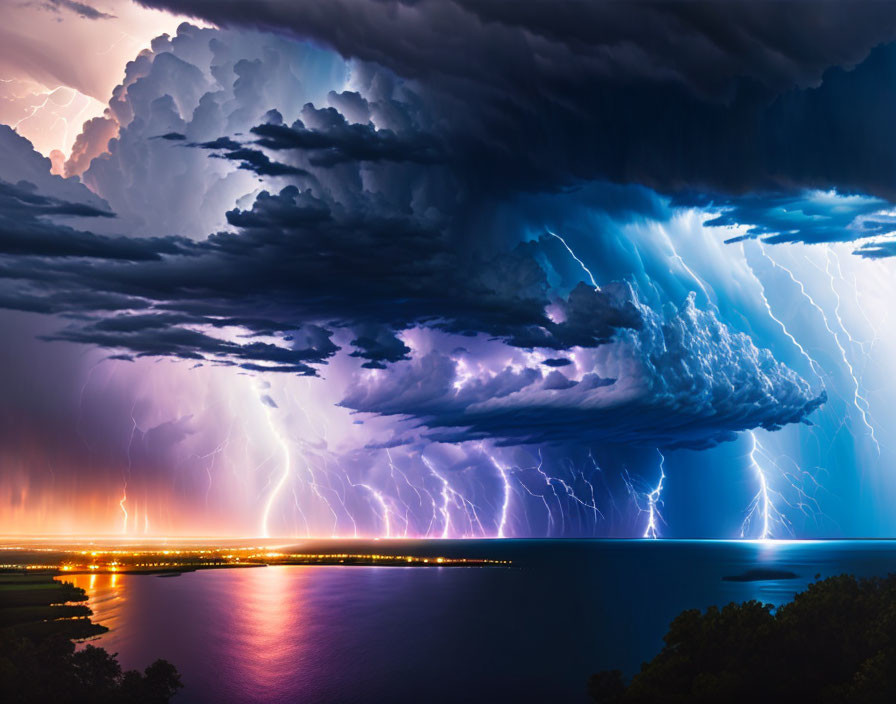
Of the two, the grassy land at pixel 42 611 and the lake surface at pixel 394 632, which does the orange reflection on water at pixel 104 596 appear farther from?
the grassy land at pixel 42 611

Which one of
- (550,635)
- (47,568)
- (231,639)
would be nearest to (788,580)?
(550,635)

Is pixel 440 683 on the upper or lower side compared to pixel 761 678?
lower

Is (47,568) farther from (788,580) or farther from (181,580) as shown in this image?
(788,580)

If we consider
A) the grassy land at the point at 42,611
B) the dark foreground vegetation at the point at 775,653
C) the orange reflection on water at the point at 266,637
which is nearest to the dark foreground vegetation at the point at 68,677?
the grassy land at the point at 42,611

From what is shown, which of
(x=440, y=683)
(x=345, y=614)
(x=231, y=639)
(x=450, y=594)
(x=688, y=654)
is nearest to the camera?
(x=688, y=654)

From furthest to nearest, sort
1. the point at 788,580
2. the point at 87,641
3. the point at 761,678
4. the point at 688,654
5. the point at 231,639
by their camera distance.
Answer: the point at 788,580 → the point at 231,639 → the point at 87,641 → the point at 688,654 → the point at 761,678

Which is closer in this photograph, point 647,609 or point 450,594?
point 647,609

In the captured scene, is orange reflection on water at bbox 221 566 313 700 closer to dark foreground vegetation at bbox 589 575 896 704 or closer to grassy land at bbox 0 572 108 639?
grassy land at bbox 0 572 108 639
